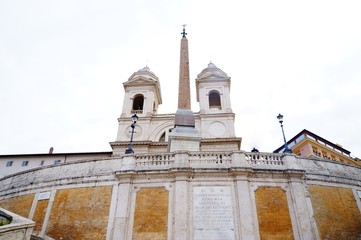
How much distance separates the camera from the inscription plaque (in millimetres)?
12641

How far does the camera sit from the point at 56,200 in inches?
596

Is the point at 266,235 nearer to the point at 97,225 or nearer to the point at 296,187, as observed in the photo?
the point at 296,187

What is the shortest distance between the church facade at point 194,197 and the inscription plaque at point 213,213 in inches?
1.8

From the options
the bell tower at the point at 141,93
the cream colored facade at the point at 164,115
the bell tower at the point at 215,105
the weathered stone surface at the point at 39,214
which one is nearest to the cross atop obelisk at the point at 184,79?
the cream colored facade at the point at 164,115

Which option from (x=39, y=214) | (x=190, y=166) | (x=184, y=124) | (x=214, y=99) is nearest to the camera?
(x=190, y=166)

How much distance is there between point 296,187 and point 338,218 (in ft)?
8.97

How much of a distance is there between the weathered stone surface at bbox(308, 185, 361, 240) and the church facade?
5cm

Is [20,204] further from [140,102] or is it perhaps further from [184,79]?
[140,102]

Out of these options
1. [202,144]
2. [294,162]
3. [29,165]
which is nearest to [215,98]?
[202,144]

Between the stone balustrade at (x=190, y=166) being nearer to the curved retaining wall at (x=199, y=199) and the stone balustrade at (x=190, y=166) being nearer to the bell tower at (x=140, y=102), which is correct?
the curved retaining wall at (x=199, y=199)

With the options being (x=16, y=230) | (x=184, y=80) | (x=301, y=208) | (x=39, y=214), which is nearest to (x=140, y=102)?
(x=184, y=80)

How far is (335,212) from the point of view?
14.2 meters

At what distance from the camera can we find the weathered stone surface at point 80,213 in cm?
1349

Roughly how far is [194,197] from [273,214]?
3912mm
